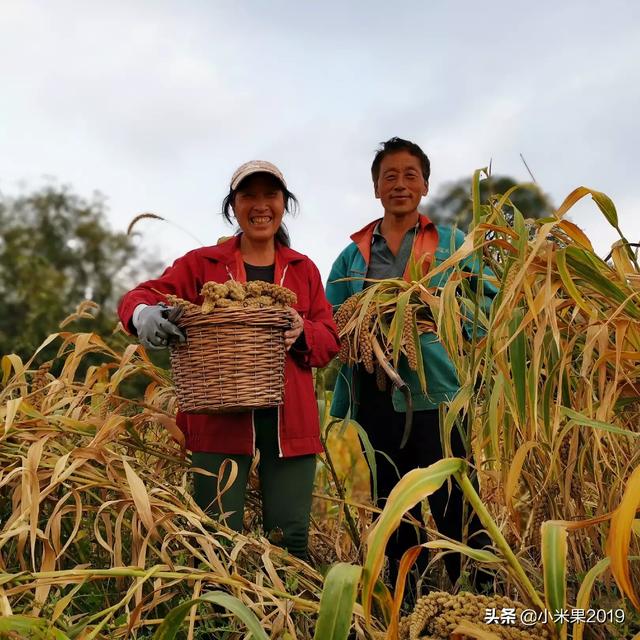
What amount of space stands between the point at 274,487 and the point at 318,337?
15.7 inches

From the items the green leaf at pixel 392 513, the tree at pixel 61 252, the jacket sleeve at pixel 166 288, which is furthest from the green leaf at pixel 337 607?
the tree at pixel 61 252

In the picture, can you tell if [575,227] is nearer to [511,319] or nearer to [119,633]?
[511,319]

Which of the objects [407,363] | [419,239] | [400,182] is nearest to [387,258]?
[419,239]

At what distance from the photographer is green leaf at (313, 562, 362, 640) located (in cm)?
138

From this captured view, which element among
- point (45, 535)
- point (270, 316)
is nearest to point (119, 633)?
point (45, 535)

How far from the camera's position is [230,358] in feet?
6.94

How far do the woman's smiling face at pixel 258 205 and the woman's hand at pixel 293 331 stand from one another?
1.05ft

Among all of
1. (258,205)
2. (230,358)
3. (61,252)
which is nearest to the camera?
(230,358)

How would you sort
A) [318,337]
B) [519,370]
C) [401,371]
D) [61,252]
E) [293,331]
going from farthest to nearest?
[61,252] < [401,371] < [318,337] < [293,331] < [519,370]

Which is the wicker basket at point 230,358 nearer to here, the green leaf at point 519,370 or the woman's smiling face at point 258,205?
the woman's smiling face at point 258,205

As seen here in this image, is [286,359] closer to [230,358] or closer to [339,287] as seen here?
[230,358]

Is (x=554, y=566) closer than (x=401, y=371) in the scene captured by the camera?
Yes

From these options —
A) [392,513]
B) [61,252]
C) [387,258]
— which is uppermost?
[61,252]

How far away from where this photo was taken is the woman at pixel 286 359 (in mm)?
2322
